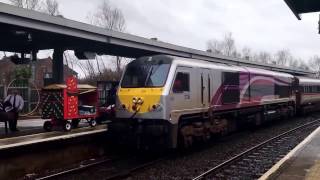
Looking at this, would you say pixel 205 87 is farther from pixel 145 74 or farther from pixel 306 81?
pixel 306 81

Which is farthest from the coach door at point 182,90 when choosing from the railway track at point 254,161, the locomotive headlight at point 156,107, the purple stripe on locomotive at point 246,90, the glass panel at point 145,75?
the railway track at point 254,161

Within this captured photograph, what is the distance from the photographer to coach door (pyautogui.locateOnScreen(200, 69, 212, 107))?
1562 cm

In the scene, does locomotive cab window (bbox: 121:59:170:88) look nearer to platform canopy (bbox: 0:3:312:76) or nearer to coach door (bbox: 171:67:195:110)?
coach door (bbox: 171:67:195:110)

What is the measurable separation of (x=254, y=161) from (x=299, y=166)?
2.56 metres

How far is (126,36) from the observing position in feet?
79.0

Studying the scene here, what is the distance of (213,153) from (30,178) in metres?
6.13

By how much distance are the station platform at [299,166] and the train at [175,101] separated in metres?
3.24

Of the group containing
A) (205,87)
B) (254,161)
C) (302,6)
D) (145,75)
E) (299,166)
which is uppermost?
(302,6)

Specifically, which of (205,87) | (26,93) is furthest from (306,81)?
(205,87)

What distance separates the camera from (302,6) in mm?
10047

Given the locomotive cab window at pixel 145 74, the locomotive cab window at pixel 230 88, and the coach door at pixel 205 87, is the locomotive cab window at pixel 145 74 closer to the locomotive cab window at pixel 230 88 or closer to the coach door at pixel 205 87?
the coach door at pixel 205 87

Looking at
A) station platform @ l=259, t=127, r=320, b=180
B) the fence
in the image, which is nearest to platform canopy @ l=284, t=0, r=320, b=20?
station platform @ l=259, t=127, r=320, b=180

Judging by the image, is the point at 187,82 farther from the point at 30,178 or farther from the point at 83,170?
the point at 30,178

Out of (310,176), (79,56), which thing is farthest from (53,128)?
(310,176)
